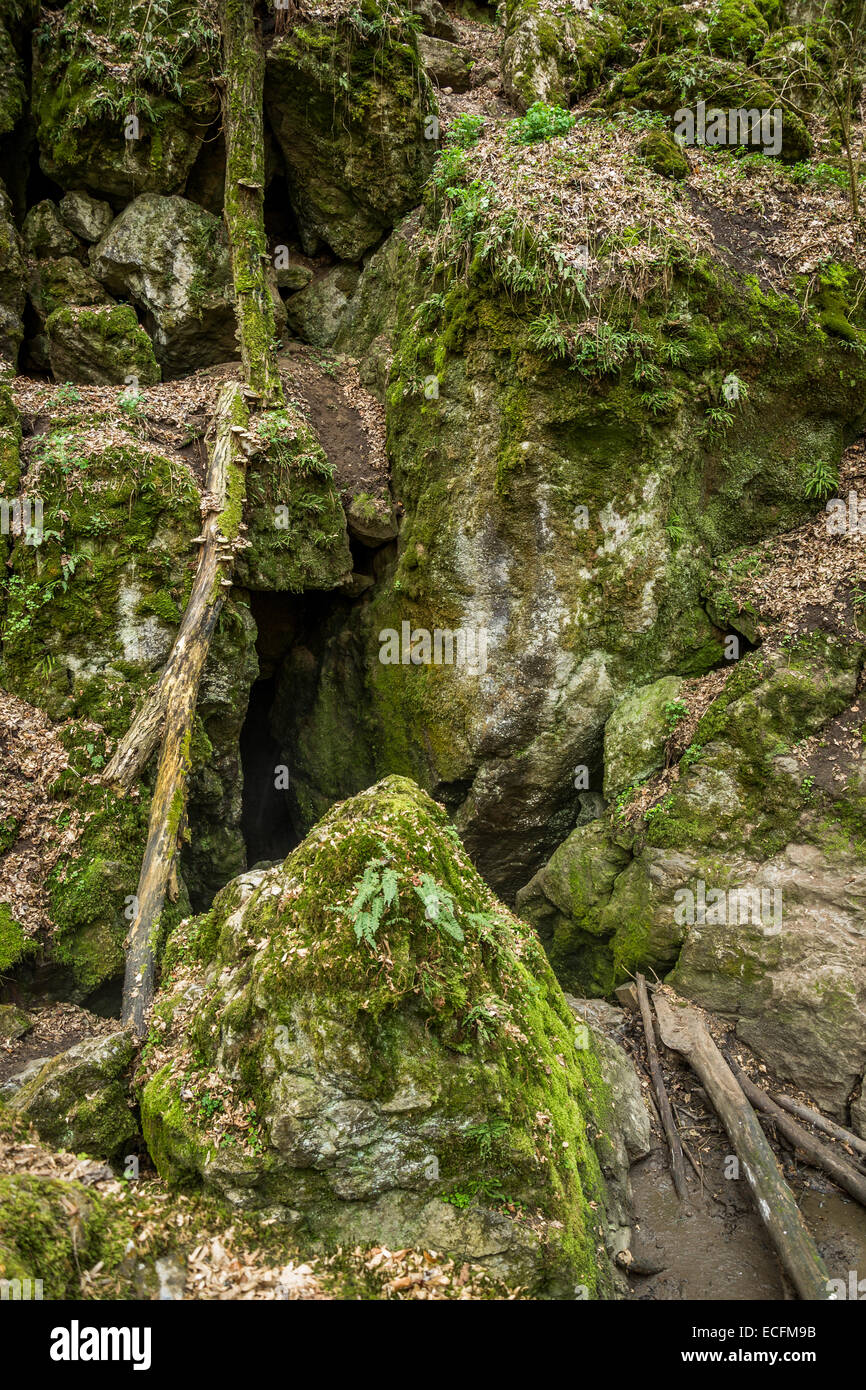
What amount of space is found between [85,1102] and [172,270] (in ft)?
39.9

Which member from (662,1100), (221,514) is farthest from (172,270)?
(662,1100)

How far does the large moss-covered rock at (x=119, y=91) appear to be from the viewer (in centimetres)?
1116

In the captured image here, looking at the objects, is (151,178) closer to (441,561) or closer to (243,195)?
(243,195)

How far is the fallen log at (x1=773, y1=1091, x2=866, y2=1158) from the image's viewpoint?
647cm

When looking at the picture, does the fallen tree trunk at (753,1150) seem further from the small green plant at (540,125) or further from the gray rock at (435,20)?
the gray rock at (435,20)

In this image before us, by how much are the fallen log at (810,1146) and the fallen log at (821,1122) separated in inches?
3.8

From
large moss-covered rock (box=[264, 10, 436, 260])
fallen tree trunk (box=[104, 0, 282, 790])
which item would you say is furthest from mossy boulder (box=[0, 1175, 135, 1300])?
large moss-covered rock (box=[264, 10, 436, 260])

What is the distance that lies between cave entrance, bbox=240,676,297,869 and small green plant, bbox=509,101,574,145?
10.1 meters

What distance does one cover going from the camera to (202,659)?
29.5 ft

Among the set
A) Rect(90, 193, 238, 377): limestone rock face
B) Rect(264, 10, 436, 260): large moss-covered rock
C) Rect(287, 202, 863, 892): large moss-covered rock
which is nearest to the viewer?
Rect(287, 202, 863, 892): large moss-covered rock

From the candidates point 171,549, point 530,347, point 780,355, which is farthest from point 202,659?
point 780,355

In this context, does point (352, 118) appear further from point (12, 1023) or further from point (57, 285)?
point (12, 1023)

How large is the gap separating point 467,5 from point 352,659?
16176mm

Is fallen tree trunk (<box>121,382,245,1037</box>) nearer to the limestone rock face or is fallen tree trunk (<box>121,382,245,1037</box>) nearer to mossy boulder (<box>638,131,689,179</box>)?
the limestone rock face
